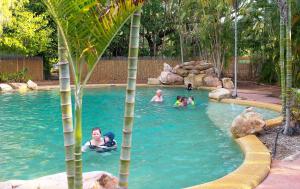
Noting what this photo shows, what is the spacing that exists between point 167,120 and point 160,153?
4454 millimetres

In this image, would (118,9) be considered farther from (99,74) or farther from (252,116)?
(99,74)

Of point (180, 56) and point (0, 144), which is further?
point (180, 56)

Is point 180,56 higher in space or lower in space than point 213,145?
higher

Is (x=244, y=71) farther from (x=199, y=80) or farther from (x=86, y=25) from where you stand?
(x=86, y=25)

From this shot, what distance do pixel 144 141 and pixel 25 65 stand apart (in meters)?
19.9

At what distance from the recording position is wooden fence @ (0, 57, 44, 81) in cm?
2730

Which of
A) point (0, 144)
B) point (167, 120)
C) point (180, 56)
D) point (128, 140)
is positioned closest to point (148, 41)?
point (180, 56)

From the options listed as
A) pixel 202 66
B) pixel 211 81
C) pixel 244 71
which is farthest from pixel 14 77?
pixel 244 71

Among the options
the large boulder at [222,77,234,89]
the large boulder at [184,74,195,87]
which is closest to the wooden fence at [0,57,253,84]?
the large boulder at [184,74,195,87]

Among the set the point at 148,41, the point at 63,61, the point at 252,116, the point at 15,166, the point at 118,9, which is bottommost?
the point at 15,166

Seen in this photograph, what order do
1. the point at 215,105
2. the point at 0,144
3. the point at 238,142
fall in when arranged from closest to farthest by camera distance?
the point at 238,142 → the point at 0,144 → the point at 215,105

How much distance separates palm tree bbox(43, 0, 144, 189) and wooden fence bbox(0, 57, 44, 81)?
25679 mm

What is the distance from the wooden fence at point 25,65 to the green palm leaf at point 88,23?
84.4ft

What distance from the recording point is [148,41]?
32.7 m
